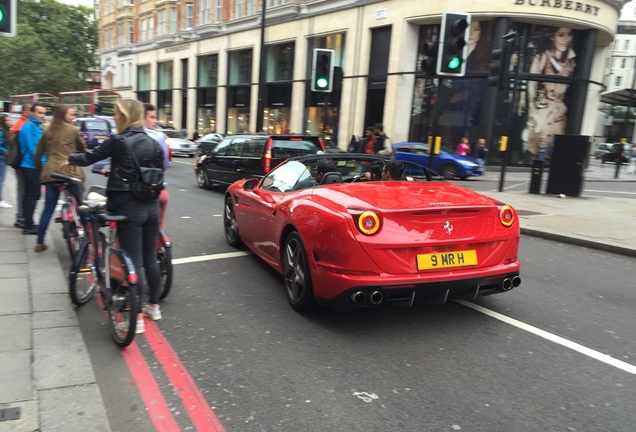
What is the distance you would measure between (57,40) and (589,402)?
269 ft

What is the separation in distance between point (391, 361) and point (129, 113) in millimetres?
2650

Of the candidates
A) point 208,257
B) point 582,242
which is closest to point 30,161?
point 208,257

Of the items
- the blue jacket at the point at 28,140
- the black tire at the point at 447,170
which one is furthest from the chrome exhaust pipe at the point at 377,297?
the black tire at the point at 447,170

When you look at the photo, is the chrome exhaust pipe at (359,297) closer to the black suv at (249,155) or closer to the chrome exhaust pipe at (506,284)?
the chrome exhaust pipe at (506,284)

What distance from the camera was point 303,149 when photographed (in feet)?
36.3

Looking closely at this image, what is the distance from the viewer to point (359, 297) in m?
3.72

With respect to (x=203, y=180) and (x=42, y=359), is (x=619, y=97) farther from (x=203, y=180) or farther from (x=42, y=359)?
(x=42, y=359)

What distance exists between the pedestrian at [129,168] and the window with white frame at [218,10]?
3876cm

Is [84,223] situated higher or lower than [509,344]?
higher

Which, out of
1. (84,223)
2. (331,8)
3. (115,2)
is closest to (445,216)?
(84,223)

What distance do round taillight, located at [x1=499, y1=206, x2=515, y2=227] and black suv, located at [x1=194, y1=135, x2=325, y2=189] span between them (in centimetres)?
682

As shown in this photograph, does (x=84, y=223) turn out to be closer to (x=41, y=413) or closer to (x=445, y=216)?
(x=41, y=413)

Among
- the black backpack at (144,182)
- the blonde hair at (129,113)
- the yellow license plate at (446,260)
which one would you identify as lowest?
the yellow license plate at (446,260)

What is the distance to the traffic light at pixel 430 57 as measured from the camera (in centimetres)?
961
